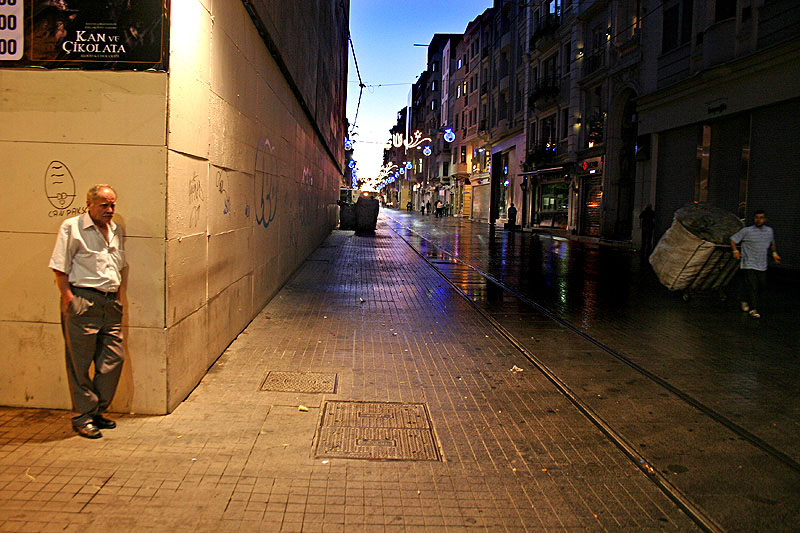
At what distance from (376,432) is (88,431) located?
2.17 m

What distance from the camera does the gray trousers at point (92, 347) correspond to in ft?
14.6

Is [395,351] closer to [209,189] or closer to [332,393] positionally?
[332,393]

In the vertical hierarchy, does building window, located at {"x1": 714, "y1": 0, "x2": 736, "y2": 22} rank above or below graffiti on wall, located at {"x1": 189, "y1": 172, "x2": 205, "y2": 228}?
above

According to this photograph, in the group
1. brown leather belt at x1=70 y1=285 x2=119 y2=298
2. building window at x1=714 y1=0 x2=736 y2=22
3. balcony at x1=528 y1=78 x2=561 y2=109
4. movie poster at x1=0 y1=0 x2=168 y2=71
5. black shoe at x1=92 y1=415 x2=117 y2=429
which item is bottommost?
black shoe at x1=92 y1=415 x2=117 y2=429

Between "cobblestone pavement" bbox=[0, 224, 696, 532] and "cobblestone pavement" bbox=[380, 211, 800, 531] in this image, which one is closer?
"cobblestone pavement" bbox=[0, 224, 696, 532]

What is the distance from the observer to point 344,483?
160 inches

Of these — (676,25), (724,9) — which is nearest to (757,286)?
(724,9)

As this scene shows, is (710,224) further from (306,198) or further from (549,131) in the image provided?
(549,131)

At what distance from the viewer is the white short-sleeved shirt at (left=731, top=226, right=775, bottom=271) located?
10.1m

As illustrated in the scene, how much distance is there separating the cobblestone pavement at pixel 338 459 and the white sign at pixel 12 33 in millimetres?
2900

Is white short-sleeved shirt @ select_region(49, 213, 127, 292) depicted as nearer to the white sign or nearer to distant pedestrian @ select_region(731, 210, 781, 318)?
the white sign

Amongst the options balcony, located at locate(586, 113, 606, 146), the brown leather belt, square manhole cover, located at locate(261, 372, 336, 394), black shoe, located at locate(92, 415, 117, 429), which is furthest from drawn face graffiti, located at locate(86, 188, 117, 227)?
balcony, located at locate(586, 113, 606, 146)

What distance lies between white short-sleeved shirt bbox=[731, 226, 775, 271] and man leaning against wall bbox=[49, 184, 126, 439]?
971 centimetres

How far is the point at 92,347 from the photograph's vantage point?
4527 millimetres
